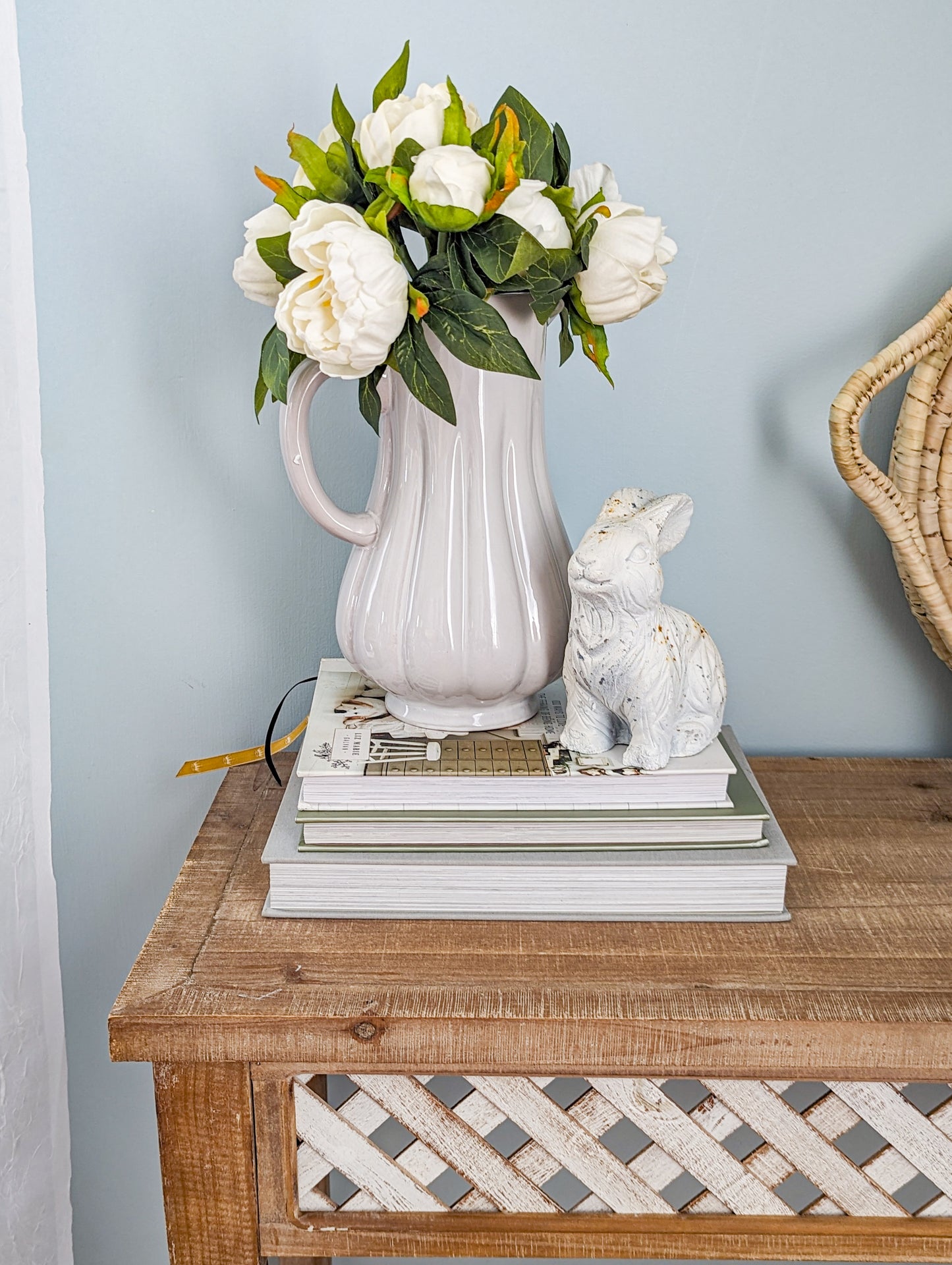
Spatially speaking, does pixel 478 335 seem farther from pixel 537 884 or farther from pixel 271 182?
pixel 537 884

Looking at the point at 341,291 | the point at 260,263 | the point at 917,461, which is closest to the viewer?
the point at 341,291

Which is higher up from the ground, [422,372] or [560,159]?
[560,159]

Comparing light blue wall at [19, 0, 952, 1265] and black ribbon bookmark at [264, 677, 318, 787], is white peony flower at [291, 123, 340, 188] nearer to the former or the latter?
light blue wall at [19, 0, 952, 1265]

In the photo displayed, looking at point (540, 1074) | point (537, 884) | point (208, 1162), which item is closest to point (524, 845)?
point (537, 884)

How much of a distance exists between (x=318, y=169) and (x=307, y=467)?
7.4 inches

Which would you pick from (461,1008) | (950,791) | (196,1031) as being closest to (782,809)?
(950,791)

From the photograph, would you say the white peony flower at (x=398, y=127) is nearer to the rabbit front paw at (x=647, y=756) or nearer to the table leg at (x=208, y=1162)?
the rabbit front paw at (x=647, y=756)

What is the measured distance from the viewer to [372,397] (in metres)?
0.71

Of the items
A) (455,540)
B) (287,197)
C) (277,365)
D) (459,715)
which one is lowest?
(459,715)

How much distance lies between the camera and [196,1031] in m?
0.60

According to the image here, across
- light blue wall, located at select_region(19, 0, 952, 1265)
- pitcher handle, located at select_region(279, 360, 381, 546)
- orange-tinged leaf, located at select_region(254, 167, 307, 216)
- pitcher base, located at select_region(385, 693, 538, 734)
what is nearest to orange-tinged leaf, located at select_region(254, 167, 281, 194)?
orange-tinged leaf, located at select_region(254, 167, 307, 216)

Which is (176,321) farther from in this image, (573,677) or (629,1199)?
(629,1199)

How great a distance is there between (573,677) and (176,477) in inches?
16.6

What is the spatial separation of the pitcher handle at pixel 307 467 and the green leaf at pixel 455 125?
0.54ft
